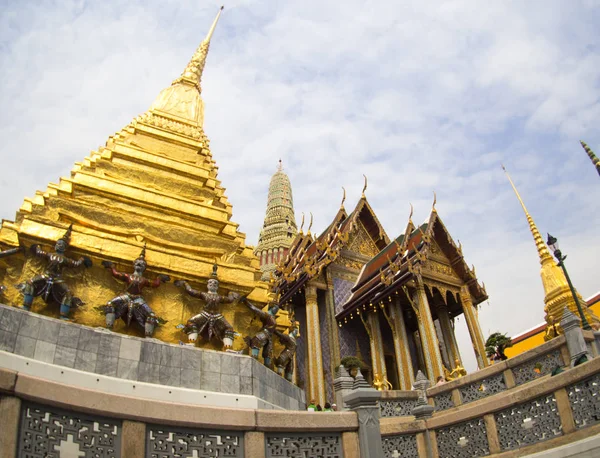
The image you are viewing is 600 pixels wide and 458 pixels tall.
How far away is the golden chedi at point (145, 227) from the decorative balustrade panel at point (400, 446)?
2.84 meters

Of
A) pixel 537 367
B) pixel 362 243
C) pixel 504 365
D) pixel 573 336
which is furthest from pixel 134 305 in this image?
pixel 362 243

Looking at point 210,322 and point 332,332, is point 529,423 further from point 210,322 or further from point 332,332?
point 332,332

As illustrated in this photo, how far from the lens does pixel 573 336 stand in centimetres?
736

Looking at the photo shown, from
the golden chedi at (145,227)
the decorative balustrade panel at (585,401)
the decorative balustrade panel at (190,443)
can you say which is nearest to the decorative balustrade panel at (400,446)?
the decorative balustrade panel at (585,401)

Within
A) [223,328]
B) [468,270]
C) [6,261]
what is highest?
[468,270]

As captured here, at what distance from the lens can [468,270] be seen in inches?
645

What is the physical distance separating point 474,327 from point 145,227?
38.5 feet

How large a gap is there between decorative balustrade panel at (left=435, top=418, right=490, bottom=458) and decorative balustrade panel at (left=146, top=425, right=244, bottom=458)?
431 centimetres

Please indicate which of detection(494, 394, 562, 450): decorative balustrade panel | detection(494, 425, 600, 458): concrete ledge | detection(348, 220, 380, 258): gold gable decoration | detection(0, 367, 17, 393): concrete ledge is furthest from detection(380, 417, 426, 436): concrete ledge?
detection(348, 220, 380, 258): gold gable decoration

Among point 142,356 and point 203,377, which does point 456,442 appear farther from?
point 142,356

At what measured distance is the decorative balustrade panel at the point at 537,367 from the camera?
7781 millimetres

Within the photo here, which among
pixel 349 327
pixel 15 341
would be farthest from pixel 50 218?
pixel 349 327

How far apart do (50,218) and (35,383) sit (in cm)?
520

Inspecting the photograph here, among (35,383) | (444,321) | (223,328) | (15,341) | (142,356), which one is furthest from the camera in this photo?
(444,321)
